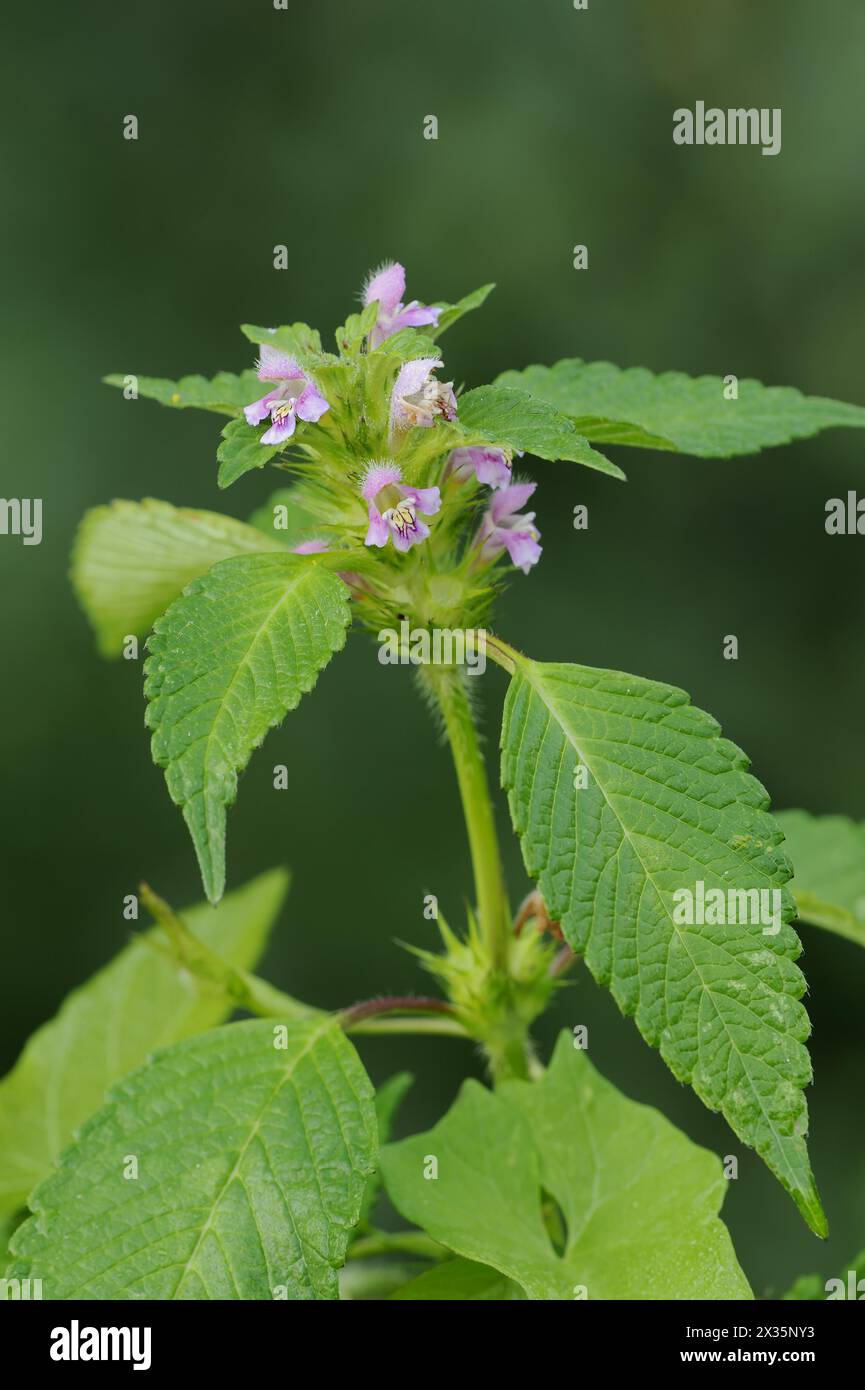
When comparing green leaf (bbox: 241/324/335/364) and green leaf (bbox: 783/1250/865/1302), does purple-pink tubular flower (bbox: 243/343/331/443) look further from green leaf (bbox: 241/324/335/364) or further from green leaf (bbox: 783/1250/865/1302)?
green leaf (bbox: 783/1250/865/1302)

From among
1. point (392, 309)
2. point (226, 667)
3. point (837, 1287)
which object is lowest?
point (837, 1287)

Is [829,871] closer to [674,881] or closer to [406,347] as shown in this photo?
[674,881]

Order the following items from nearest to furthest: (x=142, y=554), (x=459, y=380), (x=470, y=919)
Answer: (x=470, y=919) → (x=142, y=554) → (x=459, y=380)

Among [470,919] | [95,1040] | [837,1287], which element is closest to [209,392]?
[470,919]

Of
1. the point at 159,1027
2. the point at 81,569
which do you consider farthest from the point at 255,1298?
the point at 81,569

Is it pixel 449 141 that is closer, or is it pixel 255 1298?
pixel 255 1298

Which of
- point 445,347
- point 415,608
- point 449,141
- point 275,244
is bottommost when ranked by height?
point 415,608

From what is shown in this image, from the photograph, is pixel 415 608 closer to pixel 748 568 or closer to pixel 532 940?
pixel 532 940

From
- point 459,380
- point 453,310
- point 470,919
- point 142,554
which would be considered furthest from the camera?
point 459,380

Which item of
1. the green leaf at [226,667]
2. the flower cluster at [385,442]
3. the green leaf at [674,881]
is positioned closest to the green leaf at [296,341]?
the flower cluster at [385,442]
